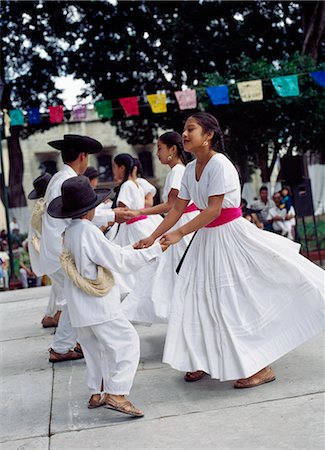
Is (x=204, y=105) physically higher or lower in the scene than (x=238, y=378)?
higher

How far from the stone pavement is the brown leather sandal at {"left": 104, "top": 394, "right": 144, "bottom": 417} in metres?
0.05

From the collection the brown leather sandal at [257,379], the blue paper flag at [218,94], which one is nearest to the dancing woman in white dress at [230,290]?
the brown leather sandal at [257,379]

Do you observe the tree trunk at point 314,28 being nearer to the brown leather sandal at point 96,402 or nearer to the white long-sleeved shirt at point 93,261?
the white long-sleeved shirt at point 93,261

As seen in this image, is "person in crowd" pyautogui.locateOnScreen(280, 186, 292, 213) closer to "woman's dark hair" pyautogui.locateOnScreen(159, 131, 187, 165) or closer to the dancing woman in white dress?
"woman's dark hair" pyautogui.locateOnScreen(159, 131, 187, 165)

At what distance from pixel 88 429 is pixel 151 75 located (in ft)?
67.6

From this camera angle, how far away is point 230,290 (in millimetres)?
4422

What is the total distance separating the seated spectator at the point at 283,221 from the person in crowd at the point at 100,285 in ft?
30.3

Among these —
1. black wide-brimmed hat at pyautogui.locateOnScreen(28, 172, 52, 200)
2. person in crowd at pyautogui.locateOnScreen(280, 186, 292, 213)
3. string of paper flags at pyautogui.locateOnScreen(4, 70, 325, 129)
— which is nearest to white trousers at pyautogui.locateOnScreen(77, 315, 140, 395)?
black wide-brimmed hat at pyautogui.locateOnScreen(28, 172, 52, 200)

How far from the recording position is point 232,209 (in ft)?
15.0

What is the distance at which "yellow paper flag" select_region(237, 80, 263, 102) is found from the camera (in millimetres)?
14156

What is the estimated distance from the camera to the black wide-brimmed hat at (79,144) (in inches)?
208

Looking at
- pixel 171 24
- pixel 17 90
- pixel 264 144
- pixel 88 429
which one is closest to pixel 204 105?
pixel 264 144

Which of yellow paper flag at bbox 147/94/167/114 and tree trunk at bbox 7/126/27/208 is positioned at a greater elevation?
yellow paper flag at bbox 147/94/167/114

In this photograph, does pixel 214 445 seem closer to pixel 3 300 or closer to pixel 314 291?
pixel 314 291
